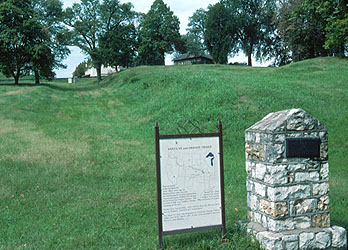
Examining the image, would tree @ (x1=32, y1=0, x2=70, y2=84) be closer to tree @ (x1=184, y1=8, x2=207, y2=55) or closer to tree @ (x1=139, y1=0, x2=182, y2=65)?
tree @ (x1=139, y1=0, x2=182, y2=65)

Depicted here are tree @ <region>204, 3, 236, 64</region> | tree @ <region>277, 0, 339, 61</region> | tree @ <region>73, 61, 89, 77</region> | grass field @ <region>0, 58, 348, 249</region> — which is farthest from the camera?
tree @ <region>73, 61, 89, 77</region>

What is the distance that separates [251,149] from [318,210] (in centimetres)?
130

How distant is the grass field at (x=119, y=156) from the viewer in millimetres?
5285

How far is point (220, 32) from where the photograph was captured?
188ft

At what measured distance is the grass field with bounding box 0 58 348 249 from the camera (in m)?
5.29

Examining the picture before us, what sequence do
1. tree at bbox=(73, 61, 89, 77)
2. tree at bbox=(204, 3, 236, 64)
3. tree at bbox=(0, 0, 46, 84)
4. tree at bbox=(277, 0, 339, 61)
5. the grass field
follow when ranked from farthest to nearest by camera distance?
tree at bbox=(73, 61, 89, 77)
tree at bbox=(204, 3, 236, 64)
tree at bbox=(277, 0, 339, 61)
tree at bbox=(0, 0, 46, 84)
the grass field

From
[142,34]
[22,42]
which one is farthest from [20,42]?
[142,34]

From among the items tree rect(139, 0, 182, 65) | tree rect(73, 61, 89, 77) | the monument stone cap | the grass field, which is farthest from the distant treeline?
tree rect(73, 61, 89, 77)

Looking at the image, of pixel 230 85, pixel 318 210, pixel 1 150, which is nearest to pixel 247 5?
pixel 230 85

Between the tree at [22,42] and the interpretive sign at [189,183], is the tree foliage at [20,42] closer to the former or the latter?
the tree at [22,42]

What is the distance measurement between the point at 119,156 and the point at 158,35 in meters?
47.4

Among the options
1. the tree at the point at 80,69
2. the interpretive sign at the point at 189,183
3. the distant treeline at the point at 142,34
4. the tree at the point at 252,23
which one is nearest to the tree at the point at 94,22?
the distant treeline at the point at 142,34

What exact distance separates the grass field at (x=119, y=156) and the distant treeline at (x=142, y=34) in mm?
12422

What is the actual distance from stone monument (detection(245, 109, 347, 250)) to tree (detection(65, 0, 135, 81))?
1789 inches
